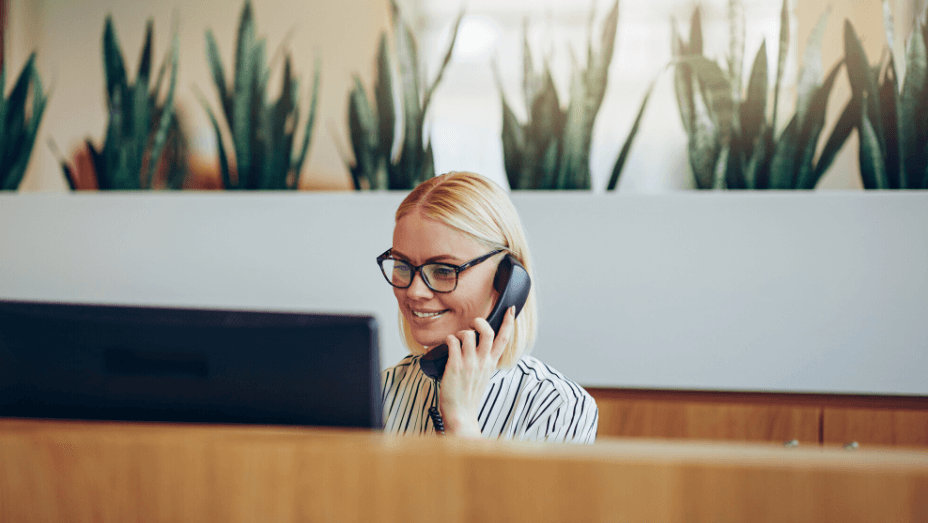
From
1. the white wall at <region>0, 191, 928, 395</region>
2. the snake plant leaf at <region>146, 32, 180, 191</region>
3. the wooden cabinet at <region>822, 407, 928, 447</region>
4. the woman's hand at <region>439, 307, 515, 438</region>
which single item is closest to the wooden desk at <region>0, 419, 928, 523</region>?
the woman's hand at <region>439, 307, 515, 438</region>

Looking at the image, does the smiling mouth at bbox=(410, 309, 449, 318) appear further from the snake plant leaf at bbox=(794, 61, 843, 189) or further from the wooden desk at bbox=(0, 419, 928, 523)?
the snake plant leaf at bbox=(794, 61, 843, 189)

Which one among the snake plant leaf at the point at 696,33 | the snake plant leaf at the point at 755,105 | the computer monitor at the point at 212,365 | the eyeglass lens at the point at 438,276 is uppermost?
the snake plant leaf at the point at 696,33

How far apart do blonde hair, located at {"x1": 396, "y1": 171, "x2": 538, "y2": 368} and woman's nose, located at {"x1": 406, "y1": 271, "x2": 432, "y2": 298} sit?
0.10m

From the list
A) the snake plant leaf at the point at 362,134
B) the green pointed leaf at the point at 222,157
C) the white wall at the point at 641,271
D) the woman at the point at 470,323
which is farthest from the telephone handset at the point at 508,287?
the green pointed leaf at the point at 222,157

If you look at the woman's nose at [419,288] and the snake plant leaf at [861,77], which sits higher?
the snake plant leaf at [861,77]

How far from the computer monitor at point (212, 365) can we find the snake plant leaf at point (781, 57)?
1341 mm

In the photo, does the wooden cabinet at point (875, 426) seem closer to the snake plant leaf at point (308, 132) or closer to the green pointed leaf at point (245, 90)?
the snake plant leaf at point (308, 132)

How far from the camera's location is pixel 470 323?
896mm

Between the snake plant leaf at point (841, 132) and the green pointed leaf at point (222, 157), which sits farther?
the green pointed leaf at point (222, 157)

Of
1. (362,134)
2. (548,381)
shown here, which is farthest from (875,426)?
(362,134)

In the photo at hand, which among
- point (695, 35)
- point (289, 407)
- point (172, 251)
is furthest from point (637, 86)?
point (289, 407)

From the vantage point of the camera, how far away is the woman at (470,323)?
2.69 ft

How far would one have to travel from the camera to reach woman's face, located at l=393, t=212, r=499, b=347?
864 millimetres

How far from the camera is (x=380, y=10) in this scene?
2.14 metres
